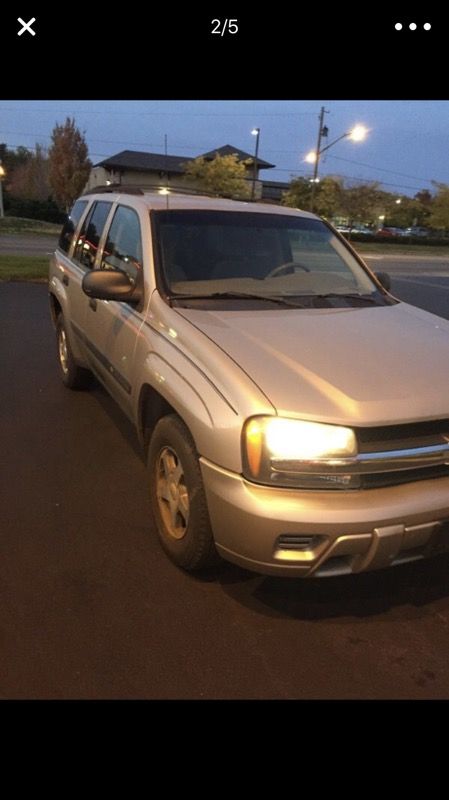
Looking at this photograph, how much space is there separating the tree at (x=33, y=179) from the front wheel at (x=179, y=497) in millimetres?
57887

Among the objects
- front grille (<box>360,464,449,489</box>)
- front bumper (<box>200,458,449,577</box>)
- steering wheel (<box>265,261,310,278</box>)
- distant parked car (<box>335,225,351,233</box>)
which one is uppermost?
steering wheel (<box>265,261,310,278</box>)

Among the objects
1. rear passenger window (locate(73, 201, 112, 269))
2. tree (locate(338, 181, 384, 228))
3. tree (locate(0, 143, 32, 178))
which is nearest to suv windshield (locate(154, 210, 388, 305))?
rear passenger window (locate(73, 201, 112, 269))

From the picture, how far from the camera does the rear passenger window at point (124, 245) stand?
3545mm

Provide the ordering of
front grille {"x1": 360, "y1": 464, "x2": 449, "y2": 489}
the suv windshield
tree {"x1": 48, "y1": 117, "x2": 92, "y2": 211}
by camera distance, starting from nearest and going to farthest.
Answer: front grille {"x1": 360, "y1": 464, "x2": 449, "y2": 489} < the suv windshield < tree {"x1": 48, "y1": 117, "x2": 92, "y2": 211}

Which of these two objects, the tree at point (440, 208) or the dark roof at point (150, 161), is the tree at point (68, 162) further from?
the tree at point (440, 208)

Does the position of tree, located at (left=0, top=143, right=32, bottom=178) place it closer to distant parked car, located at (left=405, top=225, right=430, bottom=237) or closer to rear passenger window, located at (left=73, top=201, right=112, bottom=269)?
Result: distant parked car, located at (left=405, top=225, right=430, bottom=237)

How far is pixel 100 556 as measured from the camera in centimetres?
299

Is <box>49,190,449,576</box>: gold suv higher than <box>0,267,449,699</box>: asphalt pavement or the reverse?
higher

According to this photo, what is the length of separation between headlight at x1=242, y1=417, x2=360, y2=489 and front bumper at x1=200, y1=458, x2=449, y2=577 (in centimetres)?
5

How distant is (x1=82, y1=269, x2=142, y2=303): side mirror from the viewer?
3.18 metres
